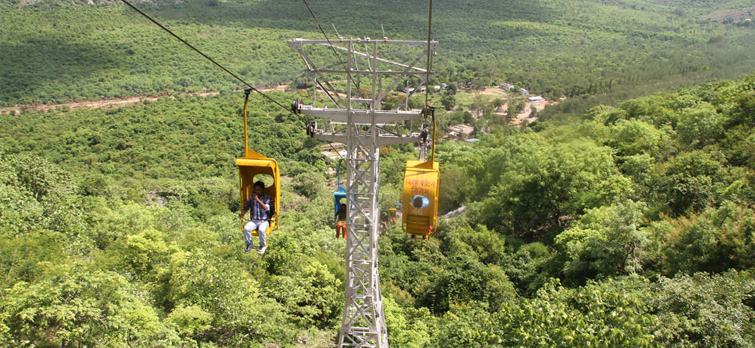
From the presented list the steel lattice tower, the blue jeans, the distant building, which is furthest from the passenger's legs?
the distant building

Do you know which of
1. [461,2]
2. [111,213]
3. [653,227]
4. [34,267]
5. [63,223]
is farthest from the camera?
[461,2]

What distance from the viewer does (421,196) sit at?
13.4 meters

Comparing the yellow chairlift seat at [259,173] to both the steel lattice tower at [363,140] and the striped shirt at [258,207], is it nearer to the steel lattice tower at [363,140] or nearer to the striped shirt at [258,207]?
the striped shirt at [258,207]

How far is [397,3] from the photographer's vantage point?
16525 cm

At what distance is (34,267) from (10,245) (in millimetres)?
1720

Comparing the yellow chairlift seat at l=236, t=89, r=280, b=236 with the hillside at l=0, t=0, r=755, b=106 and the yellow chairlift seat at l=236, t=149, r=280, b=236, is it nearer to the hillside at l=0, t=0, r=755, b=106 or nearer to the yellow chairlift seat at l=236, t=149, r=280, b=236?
the yellow chairlift seat at l=236, t=149, r=280, b=236

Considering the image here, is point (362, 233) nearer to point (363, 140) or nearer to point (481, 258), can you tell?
point (363, 140)

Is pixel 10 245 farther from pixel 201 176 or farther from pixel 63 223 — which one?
pixel 201 176

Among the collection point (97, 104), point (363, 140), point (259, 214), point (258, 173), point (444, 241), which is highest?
point (363, 140)

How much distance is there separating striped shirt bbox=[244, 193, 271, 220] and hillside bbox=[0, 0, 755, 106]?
58045 mm

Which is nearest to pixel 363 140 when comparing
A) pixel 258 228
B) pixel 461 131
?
pixel 258 228

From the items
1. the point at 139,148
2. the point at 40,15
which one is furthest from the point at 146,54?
the point at 139,148

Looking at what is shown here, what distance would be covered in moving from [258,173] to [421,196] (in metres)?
4.15

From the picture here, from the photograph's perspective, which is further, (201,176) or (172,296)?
(201,176)
